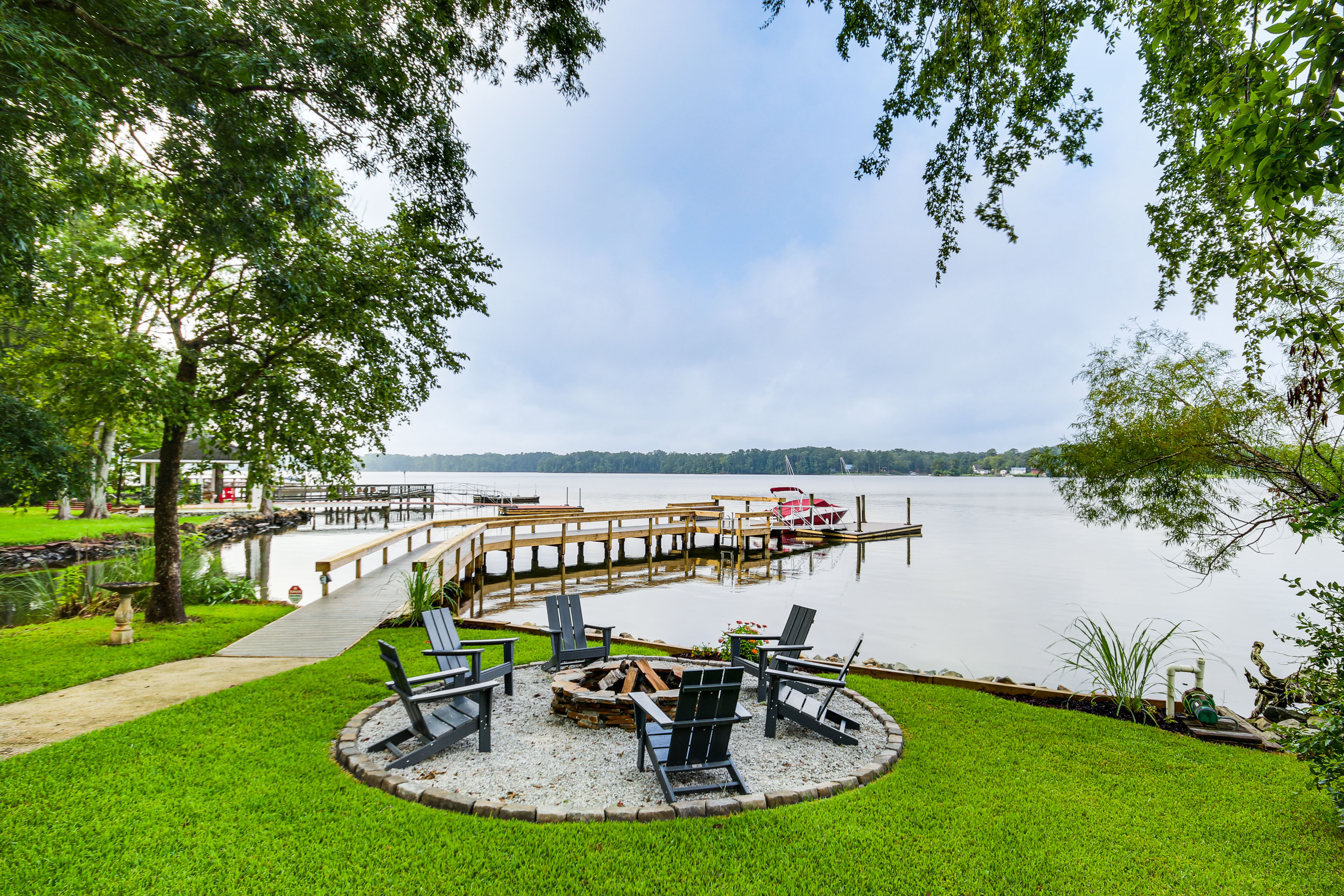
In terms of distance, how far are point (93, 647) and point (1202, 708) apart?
12.4 m

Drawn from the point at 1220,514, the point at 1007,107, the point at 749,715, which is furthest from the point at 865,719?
the point at 1220,514

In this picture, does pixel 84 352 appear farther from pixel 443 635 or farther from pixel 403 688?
pixel 403 688

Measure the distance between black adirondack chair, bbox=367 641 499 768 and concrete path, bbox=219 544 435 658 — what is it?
366cm

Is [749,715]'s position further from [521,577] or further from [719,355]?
[719,355]

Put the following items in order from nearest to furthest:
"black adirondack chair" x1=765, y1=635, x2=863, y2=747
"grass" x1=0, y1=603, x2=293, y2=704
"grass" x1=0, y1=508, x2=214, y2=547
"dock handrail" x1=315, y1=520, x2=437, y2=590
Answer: "black adirondack chair" x1=765, y1=635, x2=863, y2=747, "grass" x1=0, y1=603, x2=293, y2=704, "dock handrail" x1=315, y1=520, x2=437, y2=590, "grass" x1=0, y1=508, x2=214, y2=547

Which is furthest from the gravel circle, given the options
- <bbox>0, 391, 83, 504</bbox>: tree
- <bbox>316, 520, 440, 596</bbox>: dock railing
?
<bbox>316, 520, 440, 596</bbox>: dock railing

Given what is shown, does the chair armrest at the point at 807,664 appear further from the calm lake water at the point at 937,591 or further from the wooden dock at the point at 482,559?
the wooden dock at the point at 482,559

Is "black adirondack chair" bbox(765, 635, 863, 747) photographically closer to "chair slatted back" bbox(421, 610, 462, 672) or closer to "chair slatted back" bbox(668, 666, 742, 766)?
"chair slatted back" bbox(668, 666, 742, 766)

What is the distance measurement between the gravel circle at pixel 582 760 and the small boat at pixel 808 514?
80.8 ft

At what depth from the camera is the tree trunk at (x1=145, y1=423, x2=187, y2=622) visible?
28.2 feet

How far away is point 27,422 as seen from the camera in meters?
4.78

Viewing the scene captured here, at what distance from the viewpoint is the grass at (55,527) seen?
55.2 feet

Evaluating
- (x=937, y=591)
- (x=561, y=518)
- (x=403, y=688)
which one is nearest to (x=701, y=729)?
(x=403, y=688)

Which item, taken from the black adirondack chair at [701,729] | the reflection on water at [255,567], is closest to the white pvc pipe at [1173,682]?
the black adirondack chair at [701,729]
